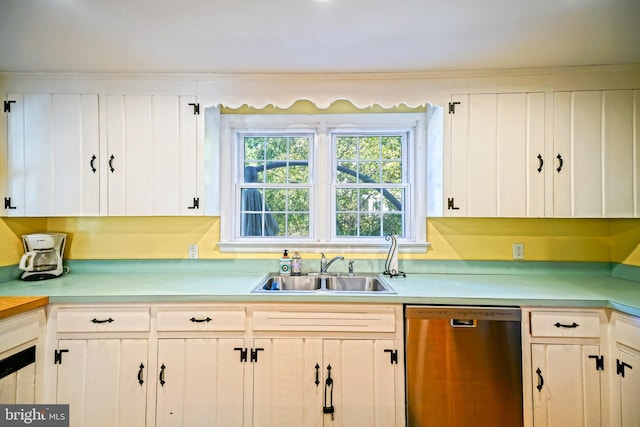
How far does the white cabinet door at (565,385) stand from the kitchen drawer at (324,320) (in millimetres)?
814

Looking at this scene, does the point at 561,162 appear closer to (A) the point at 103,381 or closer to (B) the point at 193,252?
(B) the point at 193,252

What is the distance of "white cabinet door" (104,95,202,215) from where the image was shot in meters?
2.02

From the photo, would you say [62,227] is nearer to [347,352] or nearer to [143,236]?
[143,236]

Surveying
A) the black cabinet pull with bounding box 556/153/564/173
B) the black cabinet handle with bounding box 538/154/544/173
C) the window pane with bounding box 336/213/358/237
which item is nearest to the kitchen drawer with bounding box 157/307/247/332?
the window pane with bounding box 336/213/358/237

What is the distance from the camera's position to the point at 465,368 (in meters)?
1.60

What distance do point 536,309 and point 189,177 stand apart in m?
2.24

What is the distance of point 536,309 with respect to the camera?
5.32ft

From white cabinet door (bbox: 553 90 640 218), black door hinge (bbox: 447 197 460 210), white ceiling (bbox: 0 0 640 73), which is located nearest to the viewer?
white ceiling (bbox: 0 0 640 73)

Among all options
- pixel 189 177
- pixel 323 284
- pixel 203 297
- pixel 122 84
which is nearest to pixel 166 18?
pixel 122 84

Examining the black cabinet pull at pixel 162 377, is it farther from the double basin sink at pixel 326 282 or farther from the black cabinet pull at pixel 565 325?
the black cabinet pull at pixel 565 325

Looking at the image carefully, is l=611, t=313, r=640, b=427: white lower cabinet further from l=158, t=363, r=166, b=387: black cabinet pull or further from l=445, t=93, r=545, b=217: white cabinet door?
l=158, t=363, r=166, b=387: black cabinet pull

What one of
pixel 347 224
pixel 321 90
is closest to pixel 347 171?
pixel 347 224

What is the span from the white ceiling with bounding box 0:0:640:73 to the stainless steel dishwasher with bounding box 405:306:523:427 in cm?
149

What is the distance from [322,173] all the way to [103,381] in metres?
1.89
